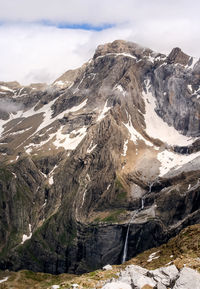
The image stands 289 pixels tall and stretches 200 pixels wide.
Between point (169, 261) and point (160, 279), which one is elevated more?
point (160, 279)

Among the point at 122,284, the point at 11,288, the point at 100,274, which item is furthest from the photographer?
the point at 11,288

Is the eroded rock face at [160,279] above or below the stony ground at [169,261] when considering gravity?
above

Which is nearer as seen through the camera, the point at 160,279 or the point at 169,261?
the point at 160,279

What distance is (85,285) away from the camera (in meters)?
54.1

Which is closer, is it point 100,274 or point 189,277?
point 189,277

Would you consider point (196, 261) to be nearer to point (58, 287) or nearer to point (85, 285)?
point (85, 285)

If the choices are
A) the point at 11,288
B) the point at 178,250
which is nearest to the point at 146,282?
the point at 178,250

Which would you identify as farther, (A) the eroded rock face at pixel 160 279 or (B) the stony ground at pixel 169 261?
(B) the stony ground at pixel 169 261

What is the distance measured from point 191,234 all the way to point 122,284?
171 ft

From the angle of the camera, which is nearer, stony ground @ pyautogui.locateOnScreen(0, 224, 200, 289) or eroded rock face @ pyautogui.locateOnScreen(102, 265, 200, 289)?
eroded rock face @ pyautogui.locateOnScreen(102, 265, 200, 289)

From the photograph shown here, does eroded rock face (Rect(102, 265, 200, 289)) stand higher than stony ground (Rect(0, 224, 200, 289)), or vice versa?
eroded rock face (Rect(102, 265, 200, 289))

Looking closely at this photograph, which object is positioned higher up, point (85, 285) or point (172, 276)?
point (172, 276)

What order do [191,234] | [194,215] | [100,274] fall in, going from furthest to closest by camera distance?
1. [194,215]
2. [191,234]
3. [100,274]

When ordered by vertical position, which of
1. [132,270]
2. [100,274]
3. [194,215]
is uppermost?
[132,270]
